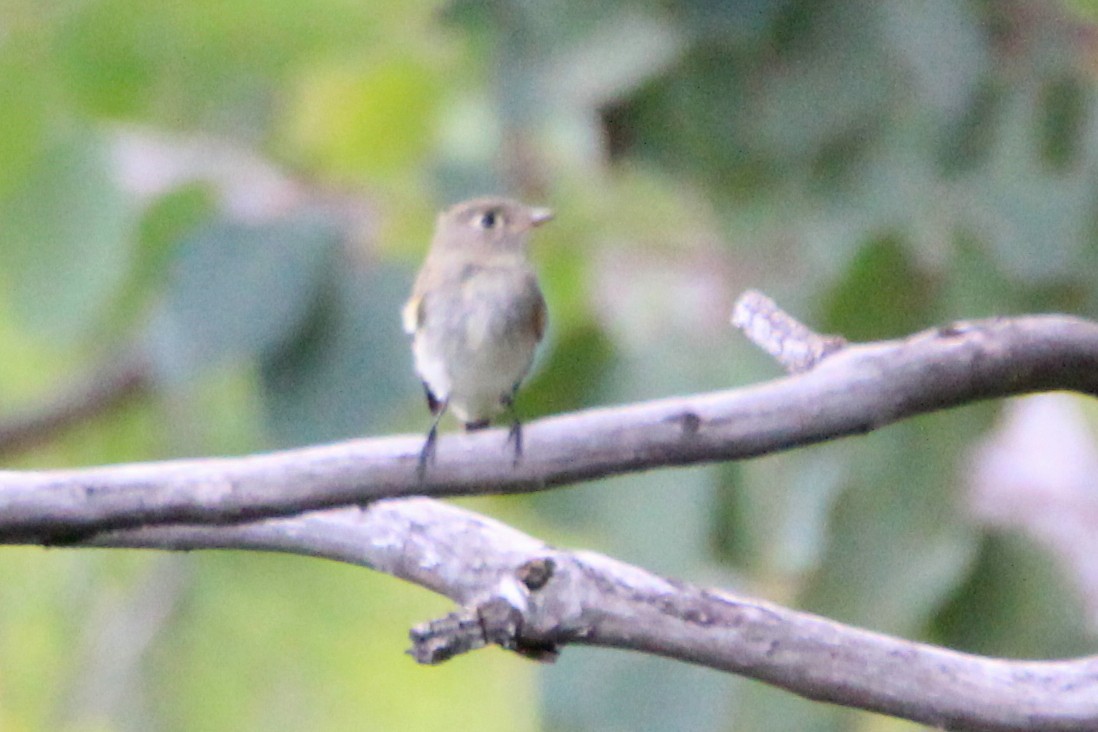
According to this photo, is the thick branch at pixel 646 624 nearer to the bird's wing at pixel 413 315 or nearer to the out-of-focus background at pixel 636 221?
the bird's wing at pixel 413 315

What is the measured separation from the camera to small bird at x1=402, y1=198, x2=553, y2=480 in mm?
3053

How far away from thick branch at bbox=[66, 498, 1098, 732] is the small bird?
26.4 inches

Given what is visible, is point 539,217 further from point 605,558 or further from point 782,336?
point 605,558

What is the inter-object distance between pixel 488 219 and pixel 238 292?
59 centimetres

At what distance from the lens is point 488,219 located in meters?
3.41

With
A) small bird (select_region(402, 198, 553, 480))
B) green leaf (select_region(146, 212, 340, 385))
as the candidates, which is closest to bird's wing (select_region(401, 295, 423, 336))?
small bird (select_region(402, 198, 553, 480))

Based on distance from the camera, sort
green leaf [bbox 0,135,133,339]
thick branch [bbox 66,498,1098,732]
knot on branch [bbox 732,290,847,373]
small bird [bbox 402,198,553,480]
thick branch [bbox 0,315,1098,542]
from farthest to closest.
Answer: green leaf [bbox 0,135,133,339] → small bird [bbox 402,198,553,480] → knot on branch [bbox 732,290,847,373] → thick branch [bbox 66,498,1098,732] → thick branch [bbox 0,315,1098,542]

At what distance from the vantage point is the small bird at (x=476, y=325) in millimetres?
3053

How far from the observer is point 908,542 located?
3402 mm

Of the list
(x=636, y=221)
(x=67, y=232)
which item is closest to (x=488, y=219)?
(x=67, y=232)

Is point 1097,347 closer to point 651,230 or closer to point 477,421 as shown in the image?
point 477,421

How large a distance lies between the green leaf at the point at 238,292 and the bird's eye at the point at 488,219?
457 millimetres

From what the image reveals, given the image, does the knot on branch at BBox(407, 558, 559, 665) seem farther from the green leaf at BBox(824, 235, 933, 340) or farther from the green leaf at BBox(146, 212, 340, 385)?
the green leaf at BBox(146, 212, 340, 385)

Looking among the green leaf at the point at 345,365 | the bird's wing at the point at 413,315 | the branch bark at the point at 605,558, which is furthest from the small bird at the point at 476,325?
the branch bark at the point at 605,558
